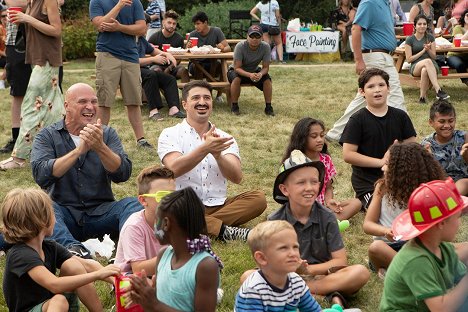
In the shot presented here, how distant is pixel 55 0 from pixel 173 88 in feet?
12.4

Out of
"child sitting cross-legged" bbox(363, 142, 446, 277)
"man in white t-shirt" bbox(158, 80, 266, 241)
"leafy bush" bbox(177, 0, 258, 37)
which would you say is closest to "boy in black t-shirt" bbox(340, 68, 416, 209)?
"man in white t-shirt" bbox(158, 80, 266, 241)

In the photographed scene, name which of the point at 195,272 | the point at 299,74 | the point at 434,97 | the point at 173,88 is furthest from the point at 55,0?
the point at 299,74

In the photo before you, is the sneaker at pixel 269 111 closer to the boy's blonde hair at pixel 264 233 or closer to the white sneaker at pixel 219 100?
the white sneaker at pixel 219 100

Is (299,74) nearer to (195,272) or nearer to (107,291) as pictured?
(107,291)

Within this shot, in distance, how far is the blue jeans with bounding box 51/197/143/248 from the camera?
19.6 ft

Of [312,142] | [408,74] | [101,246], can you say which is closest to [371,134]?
[312,142]

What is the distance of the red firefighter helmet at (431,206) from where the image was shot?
3801 millimetres

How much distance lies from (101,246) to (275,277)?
218 centimetres

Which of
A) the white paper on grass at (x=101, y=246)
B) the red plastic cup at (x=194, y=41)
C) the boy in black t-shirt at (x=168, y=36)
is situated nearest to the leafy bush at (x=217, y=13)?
the boy in black t-shirt at (x=168, y=36)

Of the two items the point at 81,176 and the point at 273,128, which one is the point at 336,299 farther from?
the point at 273,128

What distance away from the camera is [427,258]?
3.79 m

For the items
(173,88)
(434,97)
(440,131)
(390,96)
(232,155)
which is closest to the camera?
(232,155)

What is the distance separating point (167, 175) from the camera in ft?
16.6

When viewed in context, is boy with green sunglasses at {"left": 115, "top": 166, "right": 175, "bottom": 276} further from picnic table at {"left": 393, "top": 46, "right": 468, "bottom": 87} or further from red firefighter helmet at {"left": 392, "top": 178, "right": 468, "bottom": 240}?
picnic table at {"left": 393, "top": 46, "right": 468, "bottom": 87}
